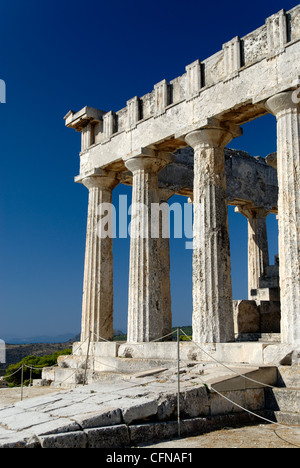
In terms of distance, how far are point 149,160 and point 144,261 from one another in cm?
330

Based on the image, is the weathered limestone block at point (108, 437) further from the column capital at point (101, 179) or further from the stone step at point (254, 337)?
the column capital at point (101, 179)

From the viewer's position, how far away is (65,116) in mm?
21094

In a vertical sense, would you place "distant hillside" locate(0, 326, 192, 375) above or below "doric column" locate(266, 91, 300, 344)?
below

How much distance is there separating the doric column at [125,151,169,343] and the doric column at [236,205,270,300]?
23.8ft

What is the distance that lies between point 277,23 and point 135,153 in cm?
611

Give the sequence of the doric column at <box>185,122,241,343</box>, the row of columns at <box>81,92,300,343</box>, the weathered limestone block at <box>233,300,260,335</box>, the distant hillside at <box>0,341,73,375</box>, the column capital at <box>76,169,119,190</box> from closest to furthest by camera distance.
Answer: the row of columns at <box>81,92,300,343</box>
the doric column at <box>185,122,241,343</box>
the weathered limestone block at <box>233,300,260,335</box>
the column capital at <box>76,169,119,190</box>
the distant hillside at <box>0,341,73,375</box>

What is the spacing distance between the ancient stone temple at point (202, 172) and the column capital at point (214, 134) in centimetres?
3

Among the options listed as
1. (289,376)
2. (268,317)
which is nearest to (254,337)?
(268,317)

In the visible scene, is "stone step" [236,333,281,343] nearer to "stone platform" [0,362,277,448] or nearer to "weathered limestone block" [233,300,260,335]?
"weathered limestone block" [233,300,260,335]

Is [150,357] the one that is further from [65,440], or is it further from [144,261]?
[65,440]

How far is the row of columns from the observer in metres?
12.3

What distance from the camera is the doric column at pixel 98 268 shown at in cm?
1867

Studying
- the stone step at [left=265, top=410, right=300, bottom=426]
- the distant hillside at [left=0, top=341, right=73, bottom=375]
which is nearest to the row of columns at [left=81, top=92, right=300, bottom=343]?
the stone step at [left=265, top=410, right=300, bottom=426]

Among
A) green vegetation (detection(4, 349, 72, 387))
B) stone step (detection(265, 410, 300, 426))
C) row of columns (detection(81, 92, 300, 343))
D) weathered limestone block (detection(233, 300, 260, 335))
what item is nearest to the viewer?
stone step (detection(265, 410, 300, 426))
